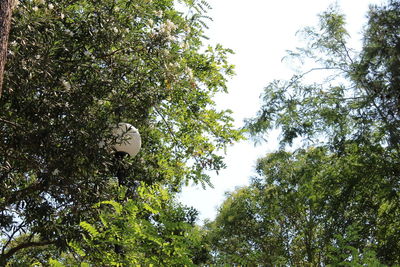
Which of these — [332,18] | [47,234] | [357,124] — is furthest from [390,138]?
[47,234]

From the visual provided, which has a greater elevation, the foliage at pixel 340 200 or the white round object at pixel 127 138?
the foliage at pixel 340 200

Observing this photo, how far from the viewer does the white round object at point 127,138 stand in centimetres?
636

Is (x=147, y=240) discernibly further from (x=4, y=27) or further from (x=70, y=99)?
(x=70, y=99)

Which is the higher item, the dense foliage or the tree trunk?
the dense foliage

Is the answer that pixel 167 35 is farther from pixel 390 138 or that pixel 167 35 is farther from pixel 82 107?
pixel 390 138

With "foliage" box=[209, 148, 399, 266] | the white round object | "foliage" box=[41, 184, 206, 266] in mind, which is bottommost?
"foliage" box=[41, 184, 206, 266]

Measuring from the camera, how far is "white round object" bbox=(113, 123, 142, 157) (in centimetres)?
636

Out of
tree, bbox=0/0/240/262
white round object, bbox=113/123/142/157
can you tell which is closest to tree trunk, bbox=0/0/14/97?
tree, bbox=0/0/240/262

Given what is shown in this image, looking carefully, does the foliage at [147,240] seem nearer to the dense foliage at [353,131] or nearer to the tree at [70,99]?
the tree at [70,99]

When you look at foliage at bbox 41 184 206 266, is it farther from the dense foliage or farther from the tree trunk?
the dense foliage

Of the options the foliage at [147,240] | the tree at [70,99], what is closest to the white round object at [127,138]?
the tree at [70,99]

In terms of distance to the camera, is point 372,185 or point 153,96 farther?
point 372,185

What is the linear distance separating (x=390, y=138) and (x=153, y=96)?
556cm

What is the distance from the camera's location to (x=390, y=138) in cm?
973
